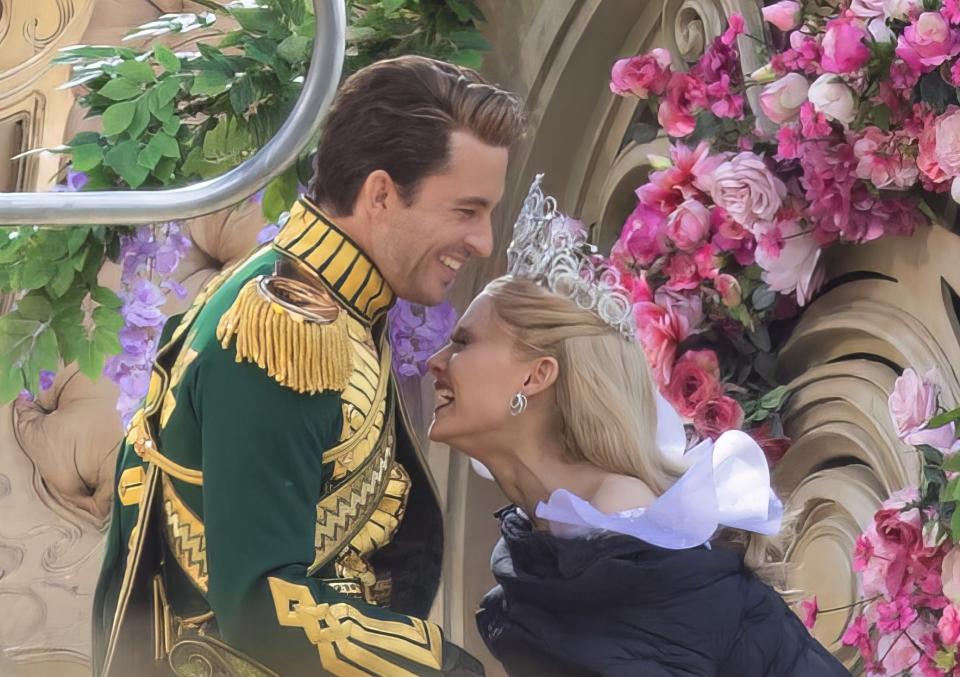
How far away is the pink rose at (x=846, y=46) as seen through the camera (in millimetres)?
1825

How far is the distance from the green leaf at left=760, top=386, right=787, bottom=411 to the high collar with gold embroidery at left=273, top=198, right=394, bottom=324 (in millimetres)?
831

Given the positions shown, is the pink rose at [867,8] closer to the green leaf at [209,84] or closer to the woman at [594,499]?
the woman at [594,499]

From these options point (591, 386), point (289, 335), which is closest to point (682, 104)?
point (591, 386)

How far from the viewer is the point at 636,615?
61.7 inches

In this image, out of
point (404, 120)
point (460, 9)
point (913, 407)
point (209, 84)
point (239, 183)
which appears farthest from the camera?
point (460, 9)

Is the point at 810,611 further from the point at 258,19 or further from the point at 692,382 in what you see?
the point at 258,19

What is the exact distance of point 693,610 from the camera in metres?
1.57

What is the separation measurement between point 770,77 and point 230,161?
0.72 m

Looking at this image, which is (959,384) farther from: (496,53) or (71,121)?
(71,121)

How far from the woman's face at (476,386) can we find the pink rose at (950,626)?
545 mm

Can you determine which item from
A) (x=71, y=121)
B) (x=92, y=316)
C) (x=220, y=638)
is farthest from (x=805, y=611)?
(x=71, y=121)

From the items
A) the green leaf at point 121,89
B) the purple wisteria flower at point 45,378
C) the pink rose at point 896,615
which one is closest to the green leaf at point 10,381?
the purple wisteria flower at point 45,378

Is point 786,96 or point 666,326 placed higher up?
point 786,96

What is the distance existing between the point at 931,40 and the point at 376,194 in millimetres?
674
